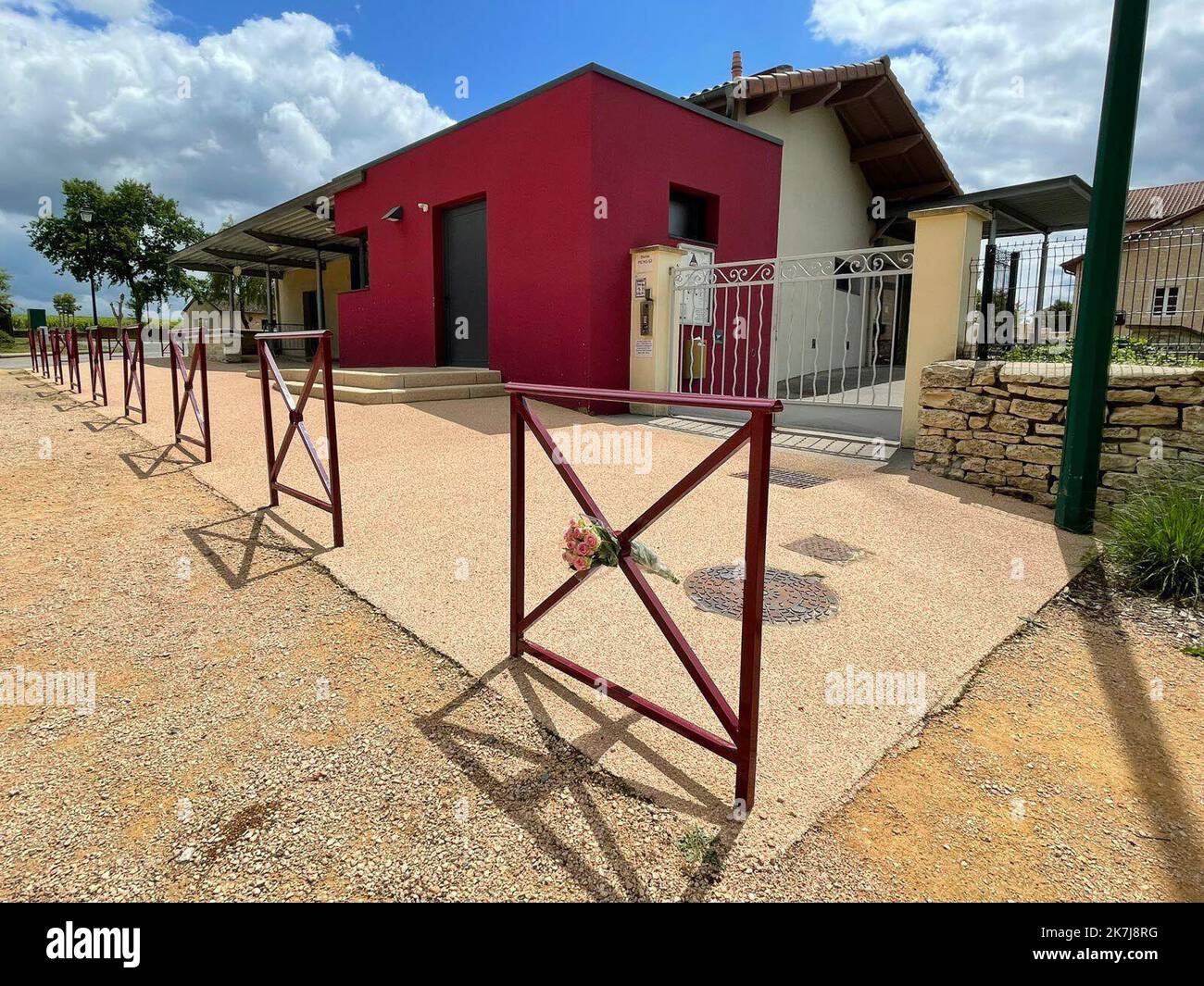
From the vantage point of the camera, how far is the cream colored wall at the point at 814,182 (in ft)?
40.8

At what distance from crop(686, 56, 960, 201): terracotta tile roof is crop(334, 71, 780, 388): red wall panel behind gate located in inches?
45.5

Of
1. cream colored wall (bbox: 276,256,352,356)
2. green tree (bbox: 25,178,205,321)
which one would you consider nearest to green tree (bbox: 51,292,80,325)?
green tree (bbox: 25,178,205,321)

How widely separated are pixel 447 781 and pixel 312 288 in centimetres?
2242

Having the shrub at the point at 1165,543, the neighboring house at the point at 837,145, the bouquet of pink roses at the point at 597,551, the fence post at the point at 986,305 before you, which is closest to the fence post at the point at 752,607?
the bouquet of pink roses at the point at 597,551

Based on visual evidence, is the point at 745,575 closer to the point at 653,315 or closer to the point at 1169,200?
the point at 653,315

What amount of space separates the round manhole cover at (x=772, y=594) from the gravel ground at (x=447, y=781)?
73 centimetres

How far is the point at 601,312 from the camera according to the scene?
8594 millimetres

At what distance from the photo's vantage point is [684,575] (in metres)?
3.58

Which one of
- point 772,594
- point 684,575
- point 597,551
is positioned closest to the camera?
point 597,551

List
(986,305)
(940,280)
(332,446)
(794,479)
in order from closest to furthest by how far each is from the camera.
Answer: (332,446) < (794,479) < (940,280) < (986,305)

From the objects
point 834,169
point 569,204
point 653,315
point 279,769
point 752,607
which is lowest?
Answer: point 279,769

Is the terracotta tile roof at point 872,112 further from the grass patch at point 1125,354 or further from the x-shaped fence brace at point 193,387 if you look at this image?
the x-shaped fence brace at point 193,387

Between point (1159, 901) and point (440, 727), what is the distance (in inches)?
76.6

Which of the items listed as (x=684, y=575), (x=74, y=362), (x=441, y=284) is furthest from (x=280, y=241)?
(x=684, y=575)
